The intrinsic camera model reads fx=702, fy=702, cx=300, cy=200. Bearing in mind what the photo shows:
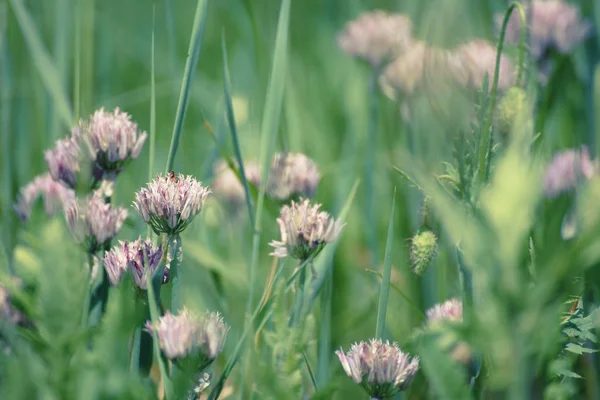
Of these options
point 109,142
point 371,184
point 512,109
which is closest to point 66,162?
point 109,142

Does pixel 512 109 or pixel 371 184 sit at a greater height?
pixel 371 184

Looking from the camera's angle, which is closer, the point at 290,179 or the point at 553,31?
the point at 290,179

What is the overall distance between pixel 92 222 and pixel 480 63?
985mm

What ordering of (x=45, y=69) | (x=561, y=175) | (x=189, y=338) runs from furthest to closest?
(x=561, y=175)
(x=45, y=69)
(x=189, y=338)

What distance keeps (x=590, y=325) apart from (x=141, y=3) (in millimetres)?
3068

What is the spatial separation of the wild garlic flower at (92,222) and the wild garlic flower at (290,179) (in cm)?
38

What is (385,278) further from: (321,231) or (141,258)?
(141,258)

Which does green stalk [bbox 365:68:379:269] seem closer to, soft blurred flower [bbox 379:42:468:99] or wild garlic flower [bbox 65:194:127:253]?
soft blurred flower [bbox 379:42:468:99]

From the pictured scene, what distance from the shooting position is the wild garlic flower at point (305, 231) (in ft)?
2.72

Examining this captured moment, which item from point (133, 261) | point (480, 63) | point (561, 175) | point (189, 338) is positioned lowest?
point (189, 338)

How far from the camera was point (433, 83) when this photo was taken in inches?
53.1

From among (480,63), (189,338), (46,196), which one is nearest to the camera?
(189,338)

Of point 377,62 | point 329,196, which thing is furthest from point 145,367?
point 377,62

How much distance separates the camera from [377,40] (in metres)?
1.75
